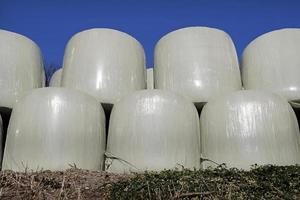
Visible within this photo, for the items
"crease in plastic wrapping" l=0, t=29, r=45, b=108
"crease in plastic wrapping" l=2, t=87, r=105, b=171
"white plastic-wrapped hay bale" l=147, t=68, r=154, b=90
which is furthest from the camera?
"white plastic-wrapped hay bale" l=147, t=68, r=154, b=90

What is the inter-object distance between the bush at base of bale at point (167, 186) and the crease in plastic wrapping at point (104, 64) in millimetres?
4240

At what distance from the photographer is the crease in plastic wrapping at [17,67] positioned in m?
12.6

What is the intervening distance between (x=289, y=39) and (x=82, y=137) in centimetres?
716

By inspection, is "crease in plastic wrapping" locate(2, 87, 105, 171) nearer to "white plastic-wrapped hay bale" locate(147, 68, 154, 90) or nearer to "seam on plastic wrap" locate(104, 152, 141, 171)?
"seam on plastic wrap" locate(104, 152, 141, 171)

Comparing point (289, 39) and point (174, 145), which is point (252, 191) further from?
point (289, 39)

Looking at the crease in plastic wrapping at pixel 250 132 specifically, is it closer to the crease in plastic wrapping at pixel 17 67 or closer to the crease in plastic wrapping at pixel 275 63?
the crease in plastic wrapping at pixel 275 63

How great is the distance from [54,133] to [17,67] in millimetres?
3294

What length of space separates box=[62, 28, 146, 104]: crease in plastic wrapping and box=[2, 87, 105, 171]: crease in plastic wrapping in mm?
936

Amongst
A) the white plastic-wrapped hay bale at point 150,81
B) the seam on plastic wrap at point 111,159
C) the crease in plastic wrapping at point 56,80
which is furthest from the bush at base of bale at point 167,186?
the crease in plastic wrapping at point 56,80

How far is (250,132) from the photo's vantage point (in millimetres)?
10984

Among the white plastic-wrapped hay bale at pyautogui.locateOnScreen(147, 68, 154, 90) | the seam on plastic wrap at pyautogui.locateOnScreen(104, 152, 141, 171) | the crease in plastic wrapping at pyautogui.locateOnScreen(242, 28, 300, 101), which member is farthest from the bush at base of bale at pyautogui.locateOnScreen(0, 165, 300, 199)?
the white plastic-wrapped hay bale at pyautogui.locateOnScreen(147, 68, 154, 90)

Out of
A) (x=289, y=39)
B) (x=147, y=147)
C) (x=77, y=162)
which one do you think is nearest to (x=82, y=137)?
(x=77, y=162)

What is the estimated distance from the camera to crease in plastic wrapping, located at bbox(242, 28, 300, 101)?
12.4m

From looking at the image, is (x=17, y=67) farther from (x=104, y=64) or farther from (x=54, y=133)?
(x=54, y=133)
